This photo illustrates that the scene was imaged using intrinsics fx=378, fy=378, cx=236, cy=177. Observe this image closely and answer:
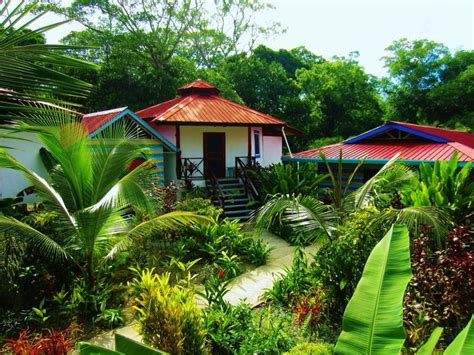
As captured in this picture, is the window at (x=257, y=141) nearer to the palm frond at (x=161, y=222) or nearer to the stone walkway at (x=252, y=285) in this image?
the stone walkway at (x=252, y=285)

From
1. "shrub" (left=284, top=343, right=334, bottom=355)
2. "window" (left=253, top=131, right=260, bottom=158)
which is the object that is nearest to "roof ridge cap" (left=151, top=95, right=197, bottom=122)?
"window" (left=253, top=131, right=260, bottom=158)

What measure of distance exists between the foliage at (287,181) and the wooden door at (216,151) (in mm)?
2085

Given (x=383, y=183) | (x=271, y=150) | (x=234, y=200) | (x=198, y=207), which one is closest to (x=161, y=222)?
(x=198, y=207)

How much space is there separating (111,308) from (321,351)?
156 inches

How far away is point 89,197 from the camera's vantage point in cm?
662

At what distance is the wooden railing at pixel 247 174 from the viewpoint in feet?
47.1

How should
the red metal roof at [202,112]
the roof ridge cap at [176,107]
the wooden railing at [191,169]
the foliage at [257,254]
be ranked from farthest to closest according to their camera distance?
the wooden railing at [191,169], the red metal roof at [202,112], the roof ridge cap at [176,107], the foliage at [257,254]

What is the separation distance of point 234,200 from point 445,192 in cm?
766

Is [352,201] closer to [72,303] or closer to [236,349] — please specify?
[236,349]

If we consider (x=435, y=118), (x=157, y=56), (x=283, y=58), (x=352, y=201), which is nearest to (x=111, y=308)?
(x=352, y=201)

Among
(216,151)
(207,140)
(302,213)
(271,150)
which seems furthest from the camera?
(271,150)

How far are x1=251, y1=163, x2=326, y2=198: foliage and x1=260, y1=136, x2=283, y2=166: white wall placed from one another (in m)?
3.98

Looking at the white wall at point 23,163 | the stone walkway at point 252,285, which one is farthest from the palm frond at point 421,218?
the white wall at point 23,163

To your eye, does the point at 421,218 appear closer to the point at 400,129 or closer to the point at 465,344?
the point at 465,344
